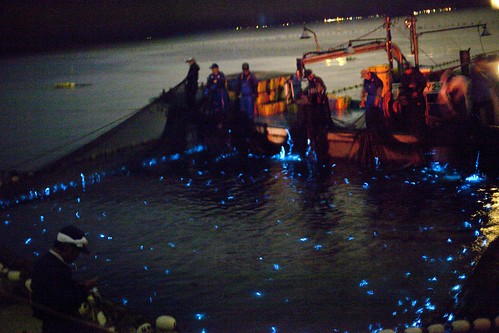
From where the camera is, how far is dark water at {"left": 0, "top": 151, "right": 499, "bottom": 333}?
8.62 m

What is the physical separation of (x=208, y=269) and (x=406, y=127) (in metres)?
6.57

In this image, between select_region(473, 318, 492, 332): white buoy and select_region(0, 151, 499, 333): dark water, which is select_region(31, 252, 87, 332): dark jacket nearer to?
select_region(0, 151, 499, 333): dark water

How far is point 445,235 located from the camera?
35.4 feet

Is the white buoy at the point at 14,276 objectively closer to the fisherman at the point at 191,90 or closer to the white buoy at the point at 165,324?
the white buoy at the point at 165,324

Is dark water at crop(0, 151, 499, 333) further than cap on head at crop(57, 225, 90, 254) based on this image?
Yes

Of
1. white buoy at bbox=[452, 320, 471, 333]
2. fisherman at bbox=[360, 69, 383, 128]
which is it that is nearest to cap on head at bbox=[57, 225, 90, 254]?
white buoy at bbox=[452, 320, 471, 333]

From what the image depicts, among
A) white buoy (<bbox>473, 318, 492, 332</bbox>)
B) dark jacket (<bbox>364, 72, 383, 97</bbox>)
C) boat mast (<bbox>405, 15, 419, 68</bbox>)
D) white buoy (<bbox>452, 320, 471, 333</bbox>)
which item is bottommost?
white buoy (<bbox>452, 320, 471, 333</bbox>)

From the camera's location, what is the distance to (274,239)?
11.1 m

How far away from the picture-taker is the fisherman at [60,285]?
18.3ft

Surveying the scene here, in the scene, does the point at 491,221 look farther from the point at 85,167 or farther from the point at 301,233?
the point at 85,167

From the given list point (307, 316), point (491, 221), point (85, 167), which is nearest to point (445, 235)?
point (491, 221)

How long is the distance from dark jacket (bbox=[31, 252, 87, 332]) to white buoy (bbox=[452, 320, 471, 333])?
318 centimetres

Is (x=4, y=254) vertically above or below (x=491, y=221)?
above

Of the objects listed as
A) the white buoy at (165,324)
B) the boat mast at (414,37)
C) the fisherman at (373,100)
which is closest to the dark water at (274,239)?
the fisherman at (373,100)
